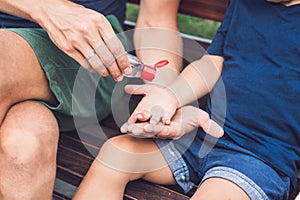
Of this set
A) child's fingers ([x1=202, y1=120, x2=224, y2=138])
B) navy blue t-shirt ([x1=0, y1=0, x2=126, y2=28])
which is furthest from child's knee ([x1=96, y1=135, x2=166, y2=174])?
navy blue t-shirt ([x1=0, y1=0, x2=126, y2=28])

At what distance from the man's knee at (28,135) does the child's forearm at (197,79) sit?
1.33 ft

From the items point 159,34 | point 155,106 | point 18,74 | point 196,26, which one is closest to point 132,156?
point 155,106

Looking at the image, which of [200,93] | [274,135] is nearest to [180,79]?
[200,93]

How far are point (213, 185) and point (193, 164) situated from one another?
16cm

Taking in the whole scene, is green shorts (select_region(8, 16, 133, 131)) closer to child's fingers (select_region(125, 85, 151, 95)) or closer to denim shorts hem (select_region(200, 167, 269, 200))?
child's fingers (select_region(125, 85, 151, 95))

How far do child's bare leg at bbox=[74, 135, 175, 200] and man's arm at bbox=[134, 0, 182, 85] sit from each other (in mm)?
352

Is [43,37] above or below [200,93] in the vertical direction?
above

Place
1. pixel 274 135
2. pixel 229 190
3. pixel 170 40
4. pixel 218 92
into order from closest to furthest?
pixel 229 190
pixel 274 135
pixel 218 92
pixel 170 40

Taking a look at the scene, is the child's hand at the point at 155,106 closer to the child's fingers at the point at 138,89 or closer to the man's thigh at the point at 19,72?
the child's fingers at the point at 138,89

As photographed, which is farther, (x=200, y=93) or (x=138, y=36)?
(x=138, y=36)

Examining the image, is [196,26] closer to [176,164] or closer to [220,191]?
[176,164]

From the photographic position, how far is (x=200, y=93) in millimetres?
1565

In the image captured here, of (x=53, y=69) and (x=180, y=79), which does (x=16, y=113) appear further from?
(x=180, y=79)

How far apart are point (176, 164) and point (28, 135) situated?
0.42 metres
